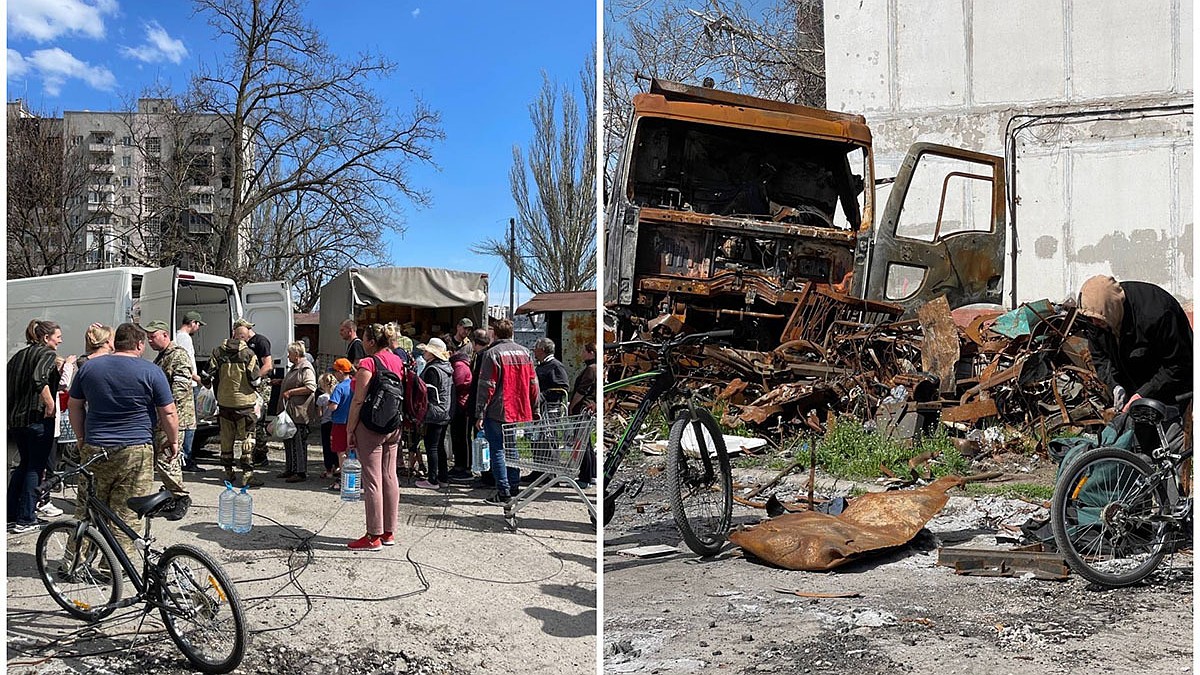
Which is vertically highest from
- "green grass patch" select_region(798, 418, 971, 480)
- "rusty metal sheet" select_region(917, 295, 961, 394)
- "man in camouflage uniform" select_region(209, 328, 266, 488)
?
"rusty metal sheet" select_region(917, 295, 961, 394)

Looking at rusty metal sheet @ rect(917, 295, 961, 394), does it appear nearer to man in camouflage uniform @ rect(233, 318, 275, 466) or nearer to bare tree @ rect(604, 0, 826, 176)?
bare tree @ rect(604, 0, 826, 176)

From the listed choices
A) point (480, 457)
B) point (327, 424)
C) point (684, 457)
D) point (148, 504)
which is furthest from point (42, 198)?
point (684, 457)

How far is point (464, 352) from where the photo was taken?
358cm

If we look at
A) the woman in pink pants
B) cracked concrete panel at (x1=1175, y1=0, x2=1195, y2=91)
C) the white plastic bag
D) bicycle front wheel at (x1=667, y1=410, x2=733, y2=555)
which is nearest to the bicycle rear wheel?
the white plastic bag

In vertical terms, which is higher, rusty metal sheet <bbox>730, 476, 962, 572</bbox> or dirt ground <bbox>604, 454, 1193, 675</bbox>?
rusty metal sheet <bbox>730, 476, 962, 572</bbox>

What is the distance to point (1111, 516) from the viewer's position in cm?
201

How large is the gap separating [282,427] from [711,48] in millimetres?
1728

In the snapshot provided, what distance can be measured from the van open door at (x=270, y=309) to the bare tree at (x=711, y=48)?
0.92 metres

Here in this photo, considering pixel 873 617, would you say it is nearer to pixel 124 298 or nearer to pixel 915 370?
pixel 915 370

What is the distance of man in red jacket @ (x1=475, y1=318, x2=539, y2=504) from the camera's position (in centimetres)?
305

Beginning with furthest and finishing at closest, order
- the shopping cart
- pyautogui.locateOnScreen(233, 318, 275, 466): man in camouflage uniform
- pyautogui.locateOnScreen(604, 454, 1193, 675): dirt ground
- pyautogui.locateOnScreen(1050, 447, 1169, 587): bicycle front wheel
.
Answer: the shopping cart
pyautogui.locateOnScreen(233, 318, 275, 466): man in camouflage uniform
pyautogui.locateOnScreen(1050, 447, 1169, 587): bicycle front wheel
pyautogui.locateOnScreen(604, 454, 1193, 675): dirt ground

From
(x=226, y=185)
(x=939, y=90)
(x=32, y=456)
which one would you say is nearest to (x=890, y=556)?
(x=939, y=90)

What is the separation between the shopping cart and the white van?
101 cm

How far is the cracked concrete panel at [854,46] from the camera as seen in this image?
2.22m
